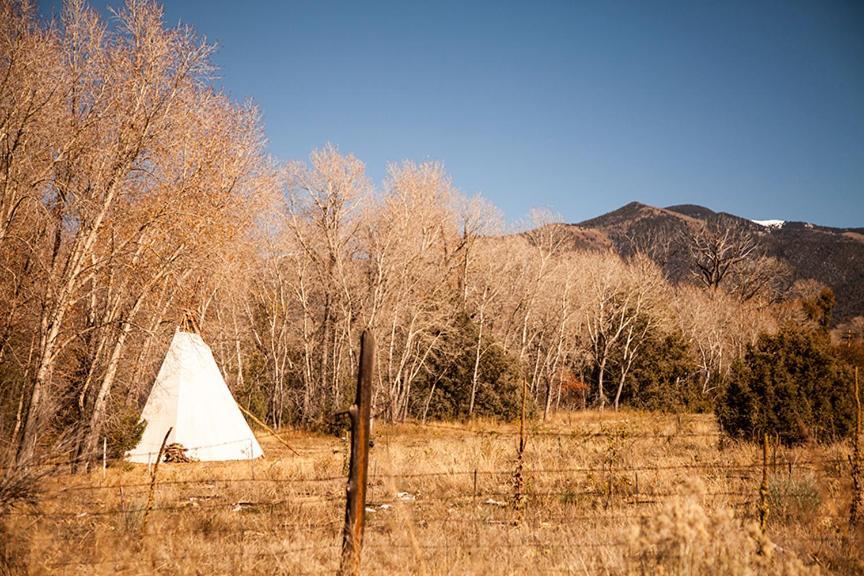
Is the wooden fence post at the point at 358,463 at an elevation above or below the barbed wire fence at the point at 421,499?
above

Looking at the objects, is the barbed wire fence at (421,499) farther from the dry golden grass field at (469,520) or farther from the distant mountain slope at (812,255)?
the distant mountain slope at (812,255)

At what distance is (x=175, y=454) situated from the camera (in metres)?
14.6

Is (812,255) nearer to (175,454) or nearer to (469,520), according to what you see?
(175,454)

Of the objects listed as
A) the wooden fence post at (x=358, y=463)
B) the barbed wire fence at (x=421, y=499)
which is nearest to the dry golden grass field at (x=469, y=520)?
the barbed wire fence at (x=421, y=499)

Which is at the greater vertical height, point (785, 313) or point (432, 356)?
point (785, 313)

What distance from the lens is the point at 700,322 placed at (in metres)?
48.2

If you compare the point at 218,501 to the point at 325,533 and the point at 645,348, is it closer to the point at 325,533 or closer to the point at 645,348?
the point at 325,533

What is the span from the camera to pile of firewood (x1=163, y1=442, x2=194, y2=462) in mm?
14586

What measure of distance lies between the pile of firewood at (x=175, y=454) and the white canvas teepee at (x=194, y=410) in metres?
0.17

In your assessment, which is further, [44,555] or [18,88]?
[18,88]

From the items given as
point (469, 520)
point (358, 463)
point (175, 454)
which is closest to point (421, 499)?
point (469, 520)

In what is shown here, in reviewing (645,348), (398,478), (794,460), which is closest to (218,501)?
(398,478)

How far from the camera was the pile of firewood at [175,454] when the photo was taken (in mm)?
14586

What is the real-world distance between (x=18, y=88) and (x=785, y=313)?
177ft
